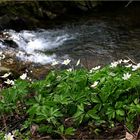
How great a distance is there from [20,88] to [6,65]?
12.6 feet

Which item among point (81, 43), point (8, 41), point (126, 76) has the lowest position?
point (81, 43)

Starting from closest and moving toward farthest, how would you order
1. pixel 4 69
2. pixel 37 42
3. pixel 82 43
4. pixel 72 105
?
pixel 72 105
pixel 4 69
pixel 82 43
pixel 37 42

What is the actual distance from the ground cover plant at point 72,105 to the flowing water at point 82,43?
4.17 metres

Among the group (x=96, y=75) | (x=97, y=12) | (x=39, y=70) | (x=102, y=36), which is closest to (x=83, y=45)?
(x=102, y=36)

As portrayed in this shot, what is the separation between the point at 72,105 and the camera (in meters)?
3.47

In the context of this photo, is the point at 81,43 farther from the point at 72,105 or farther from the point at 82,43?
the point at 72,105

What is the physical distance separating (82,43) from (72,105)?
245 inches

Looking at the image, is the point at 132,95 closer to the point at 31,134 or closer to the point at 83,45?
the point at 31,134

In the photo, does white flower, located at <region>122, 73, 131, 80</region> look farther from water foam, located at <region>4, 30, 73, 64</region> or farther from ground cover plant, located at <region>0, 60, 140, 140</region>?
water foam, located at <region>4, 30, 73, 64</region>

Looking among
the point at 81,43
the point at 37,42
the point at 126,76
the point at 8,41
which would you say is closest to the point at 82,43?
the point at 81,43

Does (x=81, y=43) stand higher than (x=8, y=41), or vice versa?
(x=8, y=41)

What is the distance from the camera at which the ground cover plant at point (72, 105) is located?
3316 mm

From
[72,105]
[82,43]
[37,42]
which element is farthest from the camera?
[37,42]

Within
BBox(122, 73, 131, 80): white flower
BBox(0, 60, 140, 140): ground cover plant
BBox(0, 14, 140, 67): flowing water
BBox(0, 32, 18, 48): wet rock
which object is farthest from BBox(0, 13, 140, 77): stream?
BBox(122, 73, 131, 80): white flower
